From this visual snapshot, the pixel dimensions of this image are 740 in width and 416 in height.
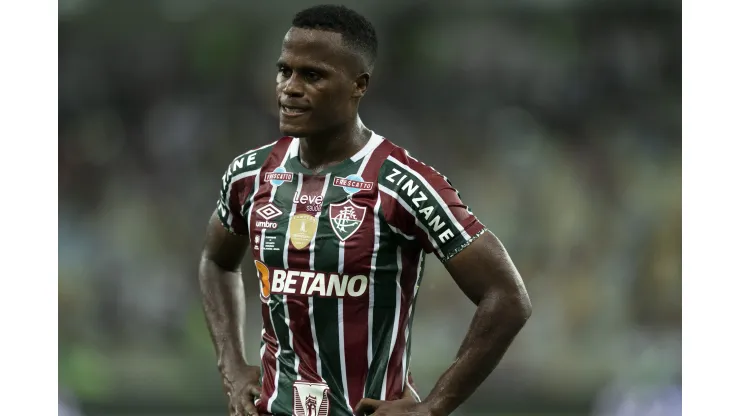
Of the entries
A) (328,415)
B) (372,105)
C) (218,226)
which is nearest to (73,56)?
(372,105)

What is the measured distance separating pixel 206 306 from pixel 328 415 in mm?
864

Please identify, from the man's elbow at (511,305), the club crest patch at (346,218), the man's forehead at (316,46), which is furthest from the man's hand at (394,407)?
the man's forehead at (316,46)

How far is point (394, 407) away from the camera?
11.2 ft

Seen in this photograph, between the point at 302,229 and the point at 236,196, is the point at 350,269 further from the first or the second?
the point at 236,196

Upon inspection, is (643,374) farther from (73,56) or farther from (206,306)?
(73,56)

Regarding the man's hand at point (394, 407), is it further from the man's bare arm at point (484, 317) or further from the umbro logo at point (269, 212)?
the umbro logo at point (269, 212)

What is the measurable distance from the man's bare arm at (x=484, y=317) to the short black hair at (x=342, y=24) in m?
0.88

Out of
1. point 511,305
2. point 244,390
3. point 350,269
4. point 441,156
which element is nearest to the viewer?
point 511,305

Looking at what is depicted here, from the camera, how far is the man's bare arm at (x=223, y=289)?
400 centimetres

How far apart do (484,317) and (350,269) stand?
1.70ft

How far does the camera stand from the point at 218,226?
4094 mm

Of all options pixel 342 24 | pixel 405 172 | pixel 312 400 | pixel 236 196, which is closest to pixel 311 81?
pixel 342 24

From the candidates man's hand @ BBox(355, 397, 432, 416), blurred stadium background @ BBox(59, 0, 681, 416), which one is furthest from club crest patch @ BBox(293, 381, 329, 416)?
blurred stadium background @ BBox(59, 0, 681, 416)

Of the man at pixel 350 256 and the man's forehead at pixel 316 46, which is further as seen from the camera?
the man's forehead at pixel 316 46
